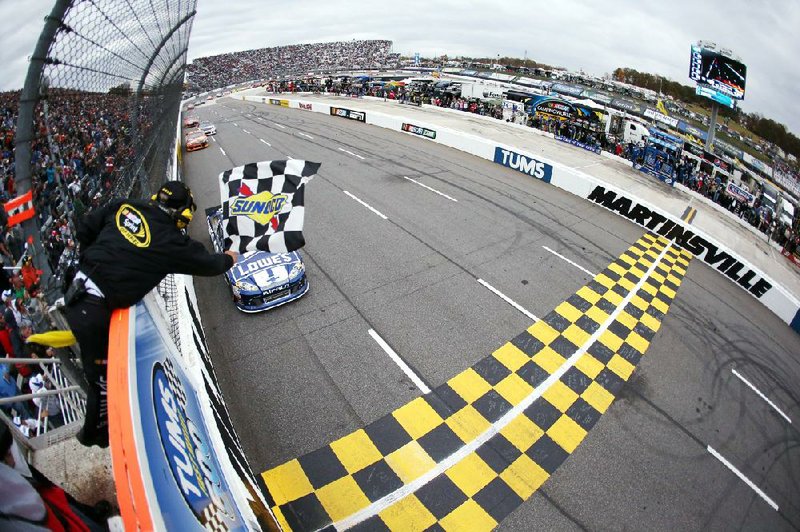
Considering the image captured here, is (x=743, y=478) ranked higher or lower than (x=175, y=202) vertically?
lower

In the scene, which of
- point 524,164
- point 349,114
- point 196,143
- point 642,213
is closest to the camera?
point 642,213

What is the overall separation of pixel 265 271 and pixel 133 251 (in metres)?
5.15

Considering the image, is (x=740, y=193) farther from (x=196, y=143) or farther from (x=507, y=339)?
(x=196, y=143)

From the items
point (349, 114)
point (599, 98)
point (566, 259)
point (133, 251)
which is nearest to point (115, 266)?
point (133, 251)

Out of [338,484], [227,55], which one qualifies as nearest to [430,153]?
[338,484]

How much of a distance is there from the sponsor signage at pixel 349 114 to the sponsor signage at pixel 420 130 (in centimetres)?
500

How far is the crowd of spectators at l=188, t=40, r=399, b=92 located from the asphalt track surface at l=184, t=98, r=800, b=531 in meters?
72.3

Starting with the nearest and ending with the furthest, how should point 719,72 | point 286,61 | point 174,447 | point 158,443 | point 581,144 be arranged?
point 158,443 → point 174,447 → point 581,144 → point 719,72 → point 286,61

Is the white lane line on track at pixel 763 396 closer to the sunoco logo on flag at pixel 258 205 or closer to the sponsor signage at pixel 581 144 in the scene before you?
the sunoco logo on flag at pixel 258 205

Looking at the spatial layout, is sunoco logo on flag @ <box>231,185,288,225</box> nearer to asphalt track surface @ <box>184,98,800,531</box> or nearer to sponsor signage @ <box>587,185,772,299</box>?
asphalt track surface @ <box>184,98,800,531</box>

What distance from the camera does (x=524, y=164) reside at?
17.0 m

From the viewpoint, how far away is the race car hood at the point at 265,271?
7.12 metres

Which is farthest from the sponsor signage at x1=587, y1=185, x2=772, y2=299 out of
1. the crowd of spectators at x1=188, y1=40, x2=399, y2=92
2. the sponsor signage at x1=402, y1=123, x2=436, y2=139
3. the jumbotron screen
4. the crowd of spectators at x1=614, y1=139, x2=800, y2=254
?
the crowd of spectators at x1=188, y1=40, x2=399, y2=92

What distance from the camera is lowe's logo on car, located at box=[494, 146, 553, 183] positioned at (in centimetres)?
1619
